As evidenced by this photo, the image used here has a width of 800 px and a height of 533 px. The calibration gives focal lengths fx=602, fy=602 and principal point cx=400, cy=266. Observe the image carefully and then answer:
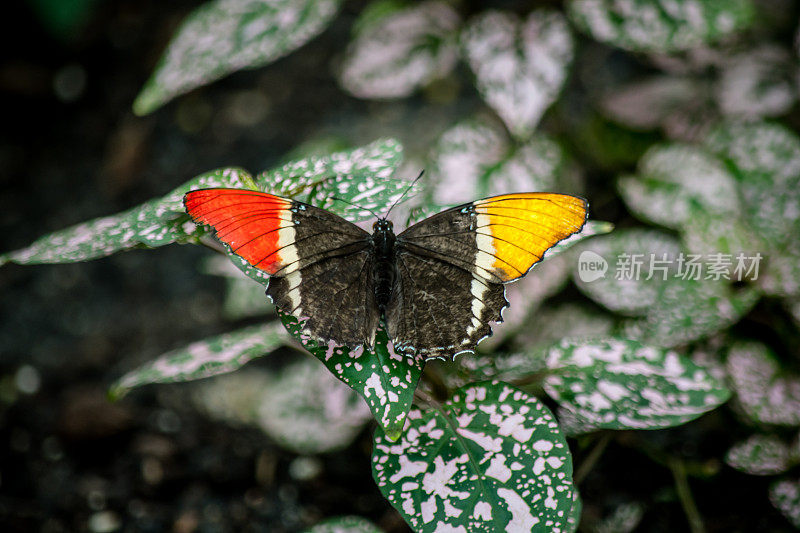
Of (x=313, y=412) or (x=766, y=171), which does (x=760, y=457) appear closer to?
(x=766, y=171)

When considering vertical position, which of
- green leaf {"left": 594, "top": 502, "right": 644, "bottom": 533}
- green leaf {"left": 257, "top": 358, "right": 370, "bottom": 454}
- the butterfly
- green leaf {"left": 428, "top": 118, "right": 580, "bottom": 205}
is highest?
the butterfly

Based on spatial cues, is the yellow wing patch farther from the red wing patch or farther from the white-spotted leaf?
the white-spotted leaf

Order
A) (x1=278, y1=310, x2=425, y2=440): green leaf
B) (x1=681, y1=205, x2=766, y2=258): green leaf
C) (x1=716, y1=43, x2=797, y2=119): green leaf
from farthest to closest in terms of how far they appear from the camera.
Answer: (x1=716, y1=43, x2=797, y2=119): green leaf < (x1=681, y1=205, x2=766, y2=258): green leaf < (x1=278, y1=310, x2=425, y2=440): green leaf

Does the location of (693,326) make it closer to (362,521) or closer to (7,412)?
(362,521)

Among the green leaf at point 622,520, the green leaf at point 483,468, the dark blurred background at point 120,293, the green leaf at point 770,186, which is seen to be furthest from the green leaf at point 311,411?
the green leaf at point 770,186

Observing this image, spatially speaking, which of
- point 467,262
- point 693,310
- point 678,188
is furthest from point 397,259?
point 678,188

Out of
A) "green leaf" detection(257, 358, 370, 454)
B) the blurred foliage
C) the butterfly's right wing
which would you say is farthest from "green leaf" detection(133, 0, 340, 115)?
"green leaf" detection(257, 358, 370, 454)

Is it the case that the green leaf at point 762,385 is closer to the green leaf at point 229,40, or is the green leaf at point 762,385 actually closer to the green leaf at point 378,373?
the green leaf at point 378,373
